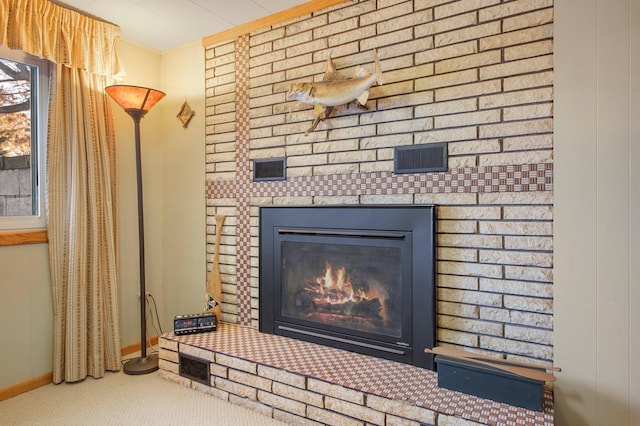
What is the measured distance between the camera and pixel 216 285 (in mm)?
2936

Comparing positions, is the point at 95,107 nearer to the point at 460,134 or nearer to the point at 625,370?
the point at 460,134

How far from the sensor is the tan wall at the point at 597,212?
171cm

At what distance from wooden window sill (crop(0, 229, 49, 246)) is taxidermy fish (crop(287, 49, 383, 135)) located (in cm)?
181

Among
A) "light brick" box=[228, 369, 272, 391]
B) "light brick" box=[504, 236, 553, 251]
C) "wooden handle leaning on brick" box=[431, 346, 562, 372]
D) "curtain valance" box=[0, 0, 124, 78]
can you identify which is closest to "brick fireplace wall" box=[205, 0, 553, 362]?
"light brick" box=[504, 236, 553, 251]

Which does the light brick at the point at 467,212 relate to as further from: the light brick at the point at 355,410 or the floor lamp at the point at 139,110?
the floor lamp at the point at 139,110

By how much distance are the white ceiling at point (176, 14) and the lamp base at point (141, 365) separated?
238cm

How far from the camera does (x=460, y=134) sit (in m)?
2.07

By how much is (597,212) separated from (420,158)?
0.85 meters

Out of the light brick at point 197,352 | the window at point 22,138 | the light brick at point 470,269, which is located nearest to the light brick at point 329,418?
the light brick at point 197,352

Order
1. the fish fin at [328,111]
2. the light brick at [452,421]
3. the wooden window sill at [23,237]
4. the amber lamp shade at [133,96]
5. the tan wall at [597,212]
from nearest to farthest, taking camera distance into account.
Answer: the light brick at [452,421] → the tan wall at [597,212] → the wooden window sill at [23,237] → the fish fin at [328,111] → the amber lamp shade at [133,96]

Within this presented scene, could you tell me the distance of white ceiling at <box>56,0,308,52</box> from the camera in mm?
2539

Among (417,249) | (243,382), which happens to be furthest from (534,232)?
(243,382)

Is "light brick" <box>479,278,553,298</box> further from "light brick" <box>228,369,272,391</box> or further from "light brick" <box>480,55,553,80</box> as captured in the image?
"light brick" <box>228,369,272,391</box>

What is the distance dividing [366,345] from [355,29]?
1.87 metres
